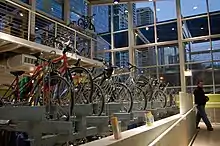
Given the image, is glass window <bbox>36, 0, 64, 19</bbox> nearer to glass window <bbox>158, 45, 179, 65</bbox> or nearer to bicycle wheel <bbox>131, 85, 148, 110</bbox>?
glass window <bbox>158, 45, 179, 65</bbox>

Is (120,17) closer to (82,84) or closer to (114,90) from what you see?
(114,90)

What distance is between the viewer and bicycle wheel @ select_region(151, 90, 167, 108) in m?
5.99

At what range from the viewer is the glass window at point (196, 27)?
9930mm

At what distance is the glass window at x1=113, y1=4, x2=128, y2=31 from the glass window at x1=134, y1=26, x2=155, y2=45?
2.13ft

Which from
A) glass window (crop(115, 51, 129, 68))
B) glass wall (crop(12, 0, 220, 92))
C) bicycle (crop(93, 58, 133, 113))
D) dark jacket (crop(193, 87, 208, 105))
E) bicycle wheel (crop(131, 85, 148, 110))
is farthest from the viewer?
glass window (crop(115, 51, 129, 68))

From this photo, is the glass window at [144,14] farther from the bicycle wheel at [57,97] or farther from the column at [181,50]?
the bicycle wheel at [57,97]

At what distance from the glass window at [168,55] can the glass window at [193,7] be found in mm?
1493

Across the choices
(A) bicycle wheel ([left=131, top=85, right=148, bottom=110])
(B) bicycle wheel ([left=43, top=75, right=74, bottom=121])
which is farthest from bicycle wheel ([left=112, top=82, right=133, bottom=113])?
(B) bicycle wheel ([left=43, top=75, right=74, bottom=121])

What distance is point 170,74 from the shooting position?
10391 millimetres

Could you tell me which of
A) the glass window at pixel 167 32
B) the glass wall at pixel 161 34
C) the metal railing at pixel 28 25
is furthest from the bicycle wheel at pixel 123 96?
the glass window at pixel 167 32

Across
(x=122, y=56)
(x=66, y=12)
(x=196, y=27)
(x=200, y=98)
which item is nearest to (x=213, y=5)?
(x=196, y=27)

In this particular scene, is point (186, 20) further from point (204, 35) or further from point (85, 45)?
point (85, 45)

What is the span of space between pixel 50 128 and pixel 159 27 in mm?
9056

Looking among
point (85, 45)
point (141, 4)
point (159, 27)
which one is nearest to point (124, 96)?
point (85, 45)
